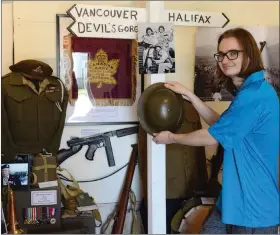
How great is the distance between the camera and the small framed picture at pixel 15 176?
208cm

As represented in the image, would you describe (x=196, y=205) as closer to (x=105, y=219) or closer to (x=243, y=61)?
(x=105, y=219)

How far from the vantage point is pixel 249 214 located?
1.54 m

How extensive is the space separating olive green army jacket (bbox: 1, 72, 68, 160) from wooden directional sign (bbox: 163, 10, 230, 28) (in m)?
0.78

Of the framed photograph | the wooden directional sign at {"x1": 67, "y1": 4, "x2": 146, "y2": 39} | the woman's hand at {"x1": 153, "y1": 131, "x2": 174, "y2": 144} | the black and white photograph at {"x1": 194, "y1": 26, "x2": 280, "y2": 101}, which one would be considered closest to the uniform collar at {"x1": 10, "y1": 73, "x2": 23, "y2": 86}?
the framed photograph

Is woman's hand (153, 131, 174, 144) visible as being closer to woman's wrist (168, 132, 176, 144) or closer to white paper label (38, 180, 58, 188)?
woman's wrist (168, 132, 176, 144)

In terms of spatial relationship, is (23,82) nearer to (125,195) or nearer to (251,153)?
(125,195)

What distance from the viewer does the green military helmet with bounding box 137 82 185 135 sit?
6.07 feet

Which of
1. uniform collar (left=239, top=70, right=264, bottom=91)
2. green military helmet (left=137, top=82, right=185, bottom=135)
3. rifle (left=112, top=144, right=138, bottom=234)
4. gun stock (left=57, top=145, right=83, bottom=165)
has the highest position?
uniform collar (left=239, top=70, right=264, bottom=91)

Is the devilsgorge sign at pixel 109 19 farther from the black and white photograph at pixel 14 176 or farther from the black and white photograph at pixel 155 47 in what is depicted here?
the black and white photograph at pixel 14 176

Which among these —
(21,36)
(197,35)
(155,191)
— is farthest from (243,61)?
(21,36)

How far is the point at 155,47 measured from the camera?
201 centimetres

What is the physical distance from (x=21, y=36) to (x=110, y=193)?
1.17m

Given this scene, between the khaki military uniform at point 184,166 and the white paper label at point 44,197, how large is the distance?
0.61 metres

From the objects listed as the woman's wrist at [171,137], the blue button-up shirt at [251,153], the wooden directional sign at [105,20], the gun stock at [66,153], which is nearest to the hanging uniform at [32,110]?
the gun stock at [66,153]
